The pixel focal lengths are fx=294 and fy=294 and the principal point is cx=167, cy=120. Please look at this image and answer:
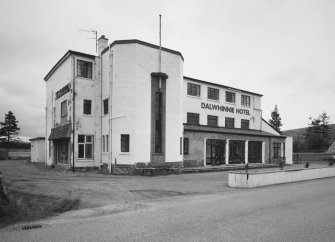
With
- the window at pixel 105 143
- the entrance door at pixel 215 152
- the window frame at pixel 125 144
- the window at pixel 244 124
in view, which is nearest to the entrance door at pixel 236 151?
the entrance door at pixel 215 152

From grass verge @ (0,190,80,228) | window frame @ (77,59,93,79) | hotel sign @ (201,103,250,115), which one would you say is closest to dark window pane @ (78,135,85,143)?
window frame @ (77,59,93,79)

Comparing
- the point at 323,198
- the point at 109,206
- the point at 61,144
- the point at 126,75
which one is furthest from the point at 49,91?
the point at 323,198

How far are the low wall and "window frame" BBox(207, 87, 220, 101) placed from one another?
594 inches

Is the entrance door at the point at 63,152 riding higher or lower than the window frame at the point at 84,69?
lower

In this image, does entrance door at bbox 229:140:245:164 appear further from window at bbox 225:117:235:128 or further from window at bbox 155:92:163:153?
window at bbox 155:92:163:153

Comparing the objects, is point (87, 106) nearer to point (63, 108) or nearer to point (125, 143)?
point (63, 108)

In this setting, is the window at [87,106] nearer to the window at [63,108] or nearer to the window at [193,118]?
the window at [63,108]

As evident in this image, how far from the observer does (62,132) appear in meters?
25.5

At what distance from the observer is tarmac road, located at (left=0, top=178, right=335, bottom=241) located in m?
6.58

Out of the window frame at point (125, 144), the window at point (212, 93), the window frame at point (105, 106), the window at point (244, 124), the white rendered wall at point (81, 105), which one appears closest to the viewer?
the window frame at point (125, 144)

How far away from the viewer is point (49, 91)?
32.8m

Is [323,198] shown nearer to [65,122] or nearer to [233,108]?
[65,122]

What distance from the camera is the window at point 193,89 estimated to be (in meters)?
32.1

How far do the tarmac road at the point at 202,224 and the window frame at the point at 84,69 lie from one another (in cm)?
1738
